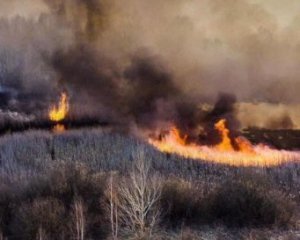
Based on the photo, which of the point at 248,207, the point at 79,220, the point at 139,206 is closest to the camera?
the point at 79,220

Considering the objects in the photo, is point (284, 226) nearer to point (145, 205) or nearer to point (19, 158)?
point (145, 205)

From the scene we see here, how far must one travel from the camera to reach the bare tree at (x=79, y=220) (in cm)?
4703

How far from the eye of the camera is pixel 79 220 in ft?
160

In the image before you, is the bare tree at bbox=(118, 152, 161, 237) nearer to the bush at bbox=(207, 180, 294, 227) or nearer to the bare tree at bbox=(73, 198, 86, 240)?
the bare tree at bbox=(73, 198, 86, 240)

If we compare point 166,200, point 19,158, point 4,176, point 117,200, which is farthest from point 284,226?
point 19,158

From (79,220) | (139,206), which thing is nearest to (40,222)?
(79,220)

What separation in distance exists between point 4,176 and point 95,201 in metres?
28.0

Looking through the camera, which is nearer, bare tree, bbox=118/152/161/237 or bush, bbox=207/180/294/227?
bare tree, bbox=118/152/161/237

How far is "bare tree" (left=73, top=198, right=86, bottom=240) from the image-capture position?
154ft

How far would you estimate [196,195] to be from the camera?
60094mm

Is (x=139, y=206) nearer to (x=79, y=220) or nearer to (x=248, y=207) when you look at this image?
(x=79, y=220)

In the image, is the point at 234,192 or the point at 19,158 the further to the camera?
the point at 19,158

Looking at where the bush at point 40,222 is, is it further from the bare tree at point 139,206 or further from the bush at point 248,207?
the bush at point 248,207

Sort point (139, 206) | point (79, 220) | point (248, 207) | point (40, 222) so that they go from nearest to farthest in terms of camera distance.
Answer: point (40, 222)
point (79, 220)
point (139, 206)
point (248, 207)
